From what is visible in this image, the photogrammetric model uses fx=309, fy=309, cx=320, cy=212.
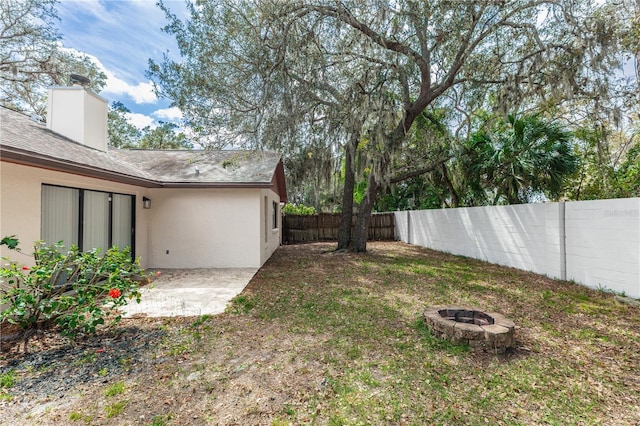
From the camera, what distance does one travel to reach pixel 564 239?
609 centimetres

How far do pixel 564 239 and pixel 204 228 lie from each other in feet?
26.2

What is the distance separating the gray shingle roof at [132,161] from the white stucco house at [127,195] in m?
0.03

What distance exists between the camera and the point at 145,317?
14.1 ft

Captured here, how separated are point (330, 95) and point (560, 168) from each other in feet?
19.5

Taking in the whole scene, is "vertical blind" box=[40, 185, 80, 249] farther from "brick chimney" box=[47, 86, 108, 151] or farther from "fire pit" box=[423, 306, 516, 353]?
"fire pit" box=[423, 306, 516, 353]

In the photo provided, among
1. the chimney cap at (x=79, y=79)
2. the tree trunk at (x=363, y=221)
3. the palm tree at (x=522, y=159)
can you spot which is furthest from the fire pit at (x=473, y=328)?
the chimney cap at (x=79, y=79)

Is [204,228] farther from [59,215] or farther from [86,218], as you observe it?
[59,215]

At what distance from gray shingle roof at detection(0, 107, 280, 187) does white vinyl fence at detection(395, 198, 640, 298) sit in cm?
610

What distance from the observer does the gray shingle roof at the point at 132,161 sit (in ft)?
14.0

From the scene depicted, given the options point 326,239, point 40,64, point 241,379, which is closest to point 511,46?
point 241,379

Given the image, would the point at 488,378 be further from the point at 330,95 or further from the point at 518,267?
the point at 330,95

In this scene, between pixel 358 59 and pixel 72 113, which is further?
pixel 358 59

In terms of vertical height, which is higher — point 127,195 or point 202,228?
point 127,195

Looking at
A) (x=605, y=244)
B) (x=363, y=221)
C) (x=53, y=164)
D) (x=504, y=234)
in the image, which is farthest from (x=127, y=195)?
(x=605, y=244)
